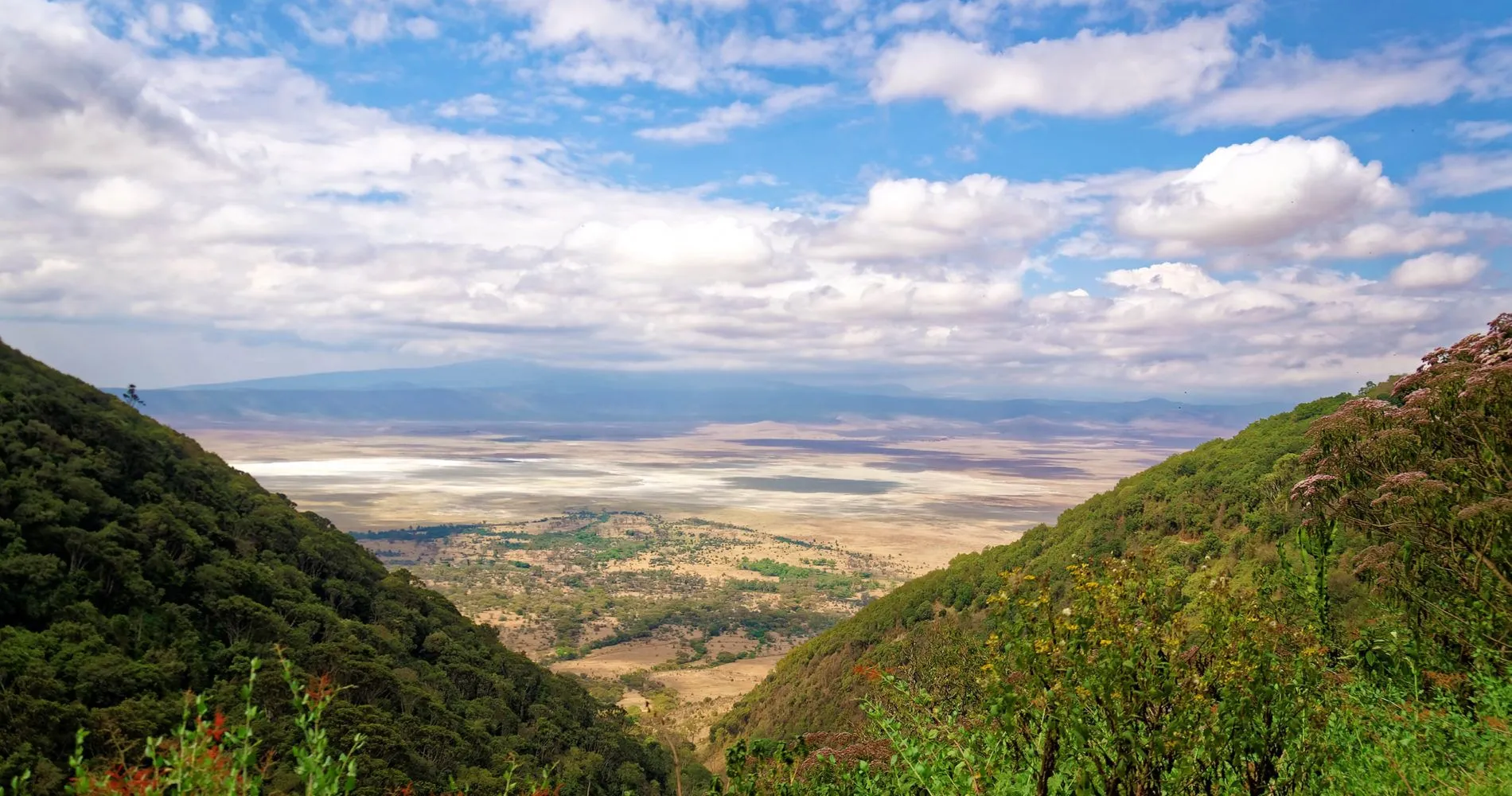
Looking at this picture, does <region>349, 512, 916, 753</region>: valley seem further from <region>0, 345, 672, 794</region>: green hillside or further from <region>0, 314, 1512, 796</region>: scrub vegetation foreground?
<region>0, 314, 1512, 796</region>: scrub vegetation foreground

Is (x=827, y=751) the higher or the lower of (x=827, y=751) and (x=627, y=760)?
the higher

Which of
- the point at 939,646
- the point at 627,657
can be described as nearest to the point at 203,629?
the point at 939,646

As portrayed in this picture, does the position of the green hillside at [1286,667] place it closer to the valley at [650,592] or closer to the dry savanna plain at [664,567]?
the valley at [650,592]

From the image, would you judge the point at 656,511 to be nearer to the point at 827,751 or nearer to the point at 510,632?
the point at 510,632

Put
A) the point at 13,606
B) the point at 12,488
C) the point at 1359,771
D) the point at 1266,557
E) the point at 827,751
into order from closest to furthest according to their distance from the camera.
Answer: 1. the point at 1359,771
2. the point at 827,751
3. the point at 13,606
4. the point at 12,488
5. the point at 1266,557

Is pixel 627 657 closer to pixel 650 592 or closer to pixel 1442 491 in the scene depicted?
pixel 650 592

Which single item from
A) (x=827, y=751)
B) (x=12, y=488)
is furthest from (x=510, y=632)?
(x=827, y=751)

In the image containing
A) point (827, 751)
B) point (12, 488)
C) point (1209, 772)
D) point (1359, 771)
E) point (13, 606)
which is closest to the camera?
point (1209, 772)
